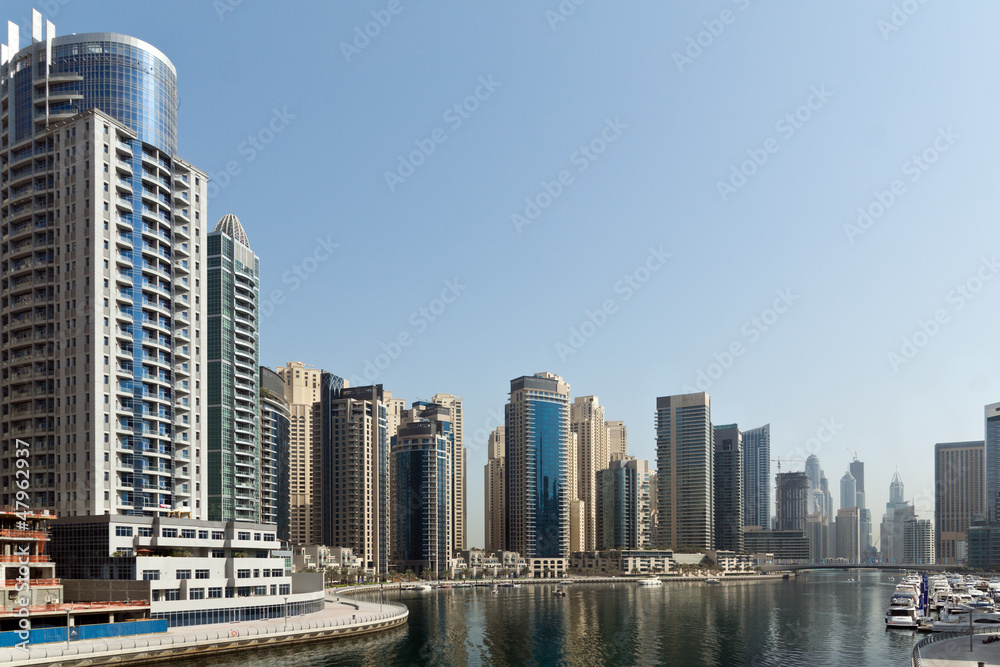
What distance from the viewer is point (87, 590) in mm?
125688

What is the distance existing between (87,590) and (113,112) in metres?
77.3

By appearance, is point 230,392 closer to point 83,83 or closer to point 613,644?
point 83,83

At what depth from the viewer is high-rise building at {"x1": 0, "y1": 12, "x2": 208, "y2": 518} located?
139 m

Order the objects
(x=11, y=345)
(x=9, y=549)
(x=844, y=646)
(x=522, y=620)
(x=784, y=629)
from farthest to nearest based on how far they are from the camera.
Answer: (x=522, y=620) < (x=784, y=629) < (x=11, y=345) < (x=844, y=646) < (x=9, y=549)

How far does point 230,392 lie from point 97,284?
54.1 metres

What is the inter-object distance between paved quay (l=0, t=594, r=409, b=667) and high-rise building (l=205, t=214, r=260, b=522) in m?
41.4

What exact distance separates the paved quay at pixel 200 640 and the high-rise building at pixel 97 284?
27.8 m

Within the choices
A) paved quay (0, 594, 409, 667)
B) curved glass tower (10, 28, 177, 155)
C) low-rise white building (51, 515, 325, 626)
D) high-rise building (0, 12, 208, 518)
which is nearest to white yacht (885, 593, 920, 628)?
paved quay (0, 594, 409, 667)

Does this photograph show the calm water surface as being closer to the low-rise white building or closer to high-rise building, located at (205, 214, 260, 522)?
the low-rise white building

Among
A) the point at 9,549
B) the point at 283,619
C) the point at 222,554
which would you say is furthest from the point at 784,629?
the point at 9,549

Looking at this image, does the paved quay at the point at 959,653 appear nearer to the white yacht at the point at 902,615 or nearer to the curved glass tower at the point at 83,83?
the white yacht at the point at 902,615

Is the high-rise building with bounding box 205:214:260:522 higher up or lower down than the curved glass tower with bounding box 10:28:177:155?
lower down

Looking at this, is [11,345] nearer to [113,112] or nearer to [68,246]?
[68,246]

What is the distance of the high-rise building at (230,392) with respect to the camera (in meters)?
186
